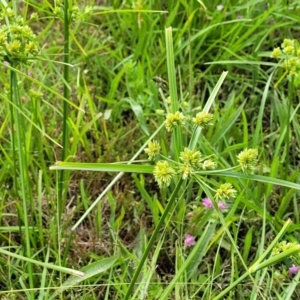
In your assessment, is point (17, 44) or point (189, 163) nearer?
point (189, 163)

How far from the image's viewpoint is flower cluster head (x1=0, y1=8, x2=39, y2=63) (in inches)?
39.5

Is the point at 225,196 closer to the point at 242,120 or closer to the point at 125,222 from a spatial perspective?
the point at 125,222

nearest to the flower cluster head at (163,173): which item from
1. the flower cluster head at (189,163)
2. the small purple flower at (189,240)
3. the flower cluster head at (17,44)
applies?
the flower cluster head at (189,163)

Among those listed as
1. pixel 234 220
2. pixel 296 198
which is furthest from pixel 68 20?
pixel 296 198

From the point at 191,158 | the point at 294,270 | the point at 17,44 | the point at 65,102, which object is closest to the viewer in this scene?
the point at 191,158

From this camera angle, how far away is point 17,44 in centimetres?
101

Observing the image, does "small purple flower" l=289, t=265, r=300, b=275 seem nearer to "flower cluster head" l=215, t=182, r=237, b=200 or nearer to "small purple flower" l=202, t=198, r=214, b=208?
"small purple flower" l=202, t=198, r=214, b=208

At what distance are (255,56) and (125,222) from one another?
0.65 meters

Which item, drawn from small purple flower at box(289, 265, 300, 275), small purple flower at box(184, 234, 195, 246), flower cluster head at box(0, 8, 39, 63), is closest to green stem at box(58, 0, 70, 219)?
flower cluster head at box(0, 8, 39, 63)

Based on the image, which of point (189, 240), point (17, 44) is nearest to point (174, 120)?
point (17, 44)

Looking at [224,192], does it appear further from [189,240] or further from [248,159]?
[189,240]

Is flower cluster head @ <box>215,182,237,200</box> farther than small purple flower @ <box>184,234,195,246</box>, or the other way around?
small purple flower @ <box>184,234,195,246</box>

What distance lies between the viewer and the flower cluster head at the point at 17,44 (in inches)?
39.5

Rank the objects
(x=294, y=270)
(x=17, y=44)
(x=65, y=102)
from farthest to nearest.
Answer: (x=294, y=270)
(x=65, y=102)
(x=17, y=44)
